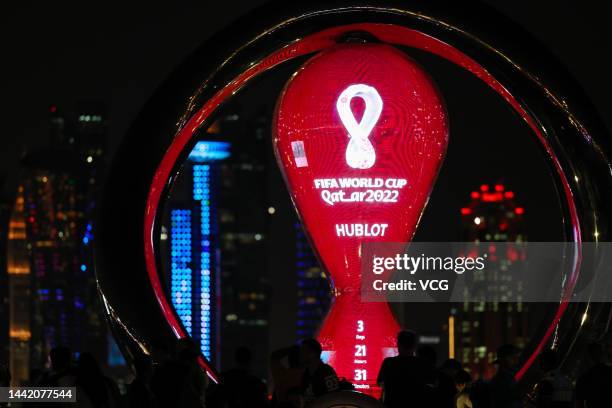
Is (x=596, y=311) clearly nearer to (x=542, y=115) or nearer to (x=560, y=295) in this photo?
(x=560, y=295)

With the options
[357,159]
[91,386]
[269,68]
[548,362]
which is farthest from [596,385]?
[269,68]

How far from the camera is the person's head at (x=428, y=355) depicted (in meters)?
13.0

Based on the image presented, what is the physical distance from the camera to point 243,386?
526 inches

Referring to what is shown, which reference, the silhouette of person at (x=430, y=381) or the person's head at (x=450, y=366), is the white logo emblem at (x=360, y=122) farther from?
the silhouette of person at (x=430, y=381)

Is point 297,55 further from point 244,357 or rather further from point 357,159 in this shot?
point 244,357

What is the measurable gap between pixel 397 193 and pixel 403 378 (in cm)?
666

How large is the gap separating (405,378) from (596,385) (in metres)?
1.57

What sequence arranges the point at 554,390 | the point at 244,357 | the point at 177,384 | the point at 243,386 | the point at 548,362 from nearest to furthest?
the point at 243,386
the point at 244,357
the point at 177,384
the point at 554,390
the point at 548,362

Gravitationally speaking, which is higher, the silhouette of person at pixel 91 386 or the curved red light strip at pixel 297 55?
the curved red light strip at pixel 297 55

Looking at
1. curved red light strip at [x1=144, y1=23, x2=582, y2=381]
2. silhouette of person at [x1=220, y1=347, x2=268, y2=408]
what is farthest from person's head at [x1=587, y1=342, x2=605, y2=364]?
curved red light strip at [x1=144, y1=23, x2=582, y2=381]

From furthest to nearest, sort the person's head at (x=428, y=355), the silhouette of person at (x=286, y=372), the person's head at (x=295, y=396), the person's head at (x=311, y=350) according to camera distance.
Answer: the silhouette of person at (x=286, y=372), the person's head at (x=295, y=396), the person's head at (x=311, y=350), the person's head at (x=428, y=355)

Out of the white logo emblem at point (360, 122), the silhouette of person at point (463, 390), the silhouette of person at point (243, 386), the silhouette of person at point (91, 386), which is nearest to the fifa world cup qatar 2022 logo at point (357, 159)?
the white logo emblem at point (360, 122)

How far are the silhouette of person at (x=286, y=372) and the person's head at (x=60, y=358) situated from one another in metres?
2.28

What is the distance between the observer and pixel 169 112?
61.1 feet
